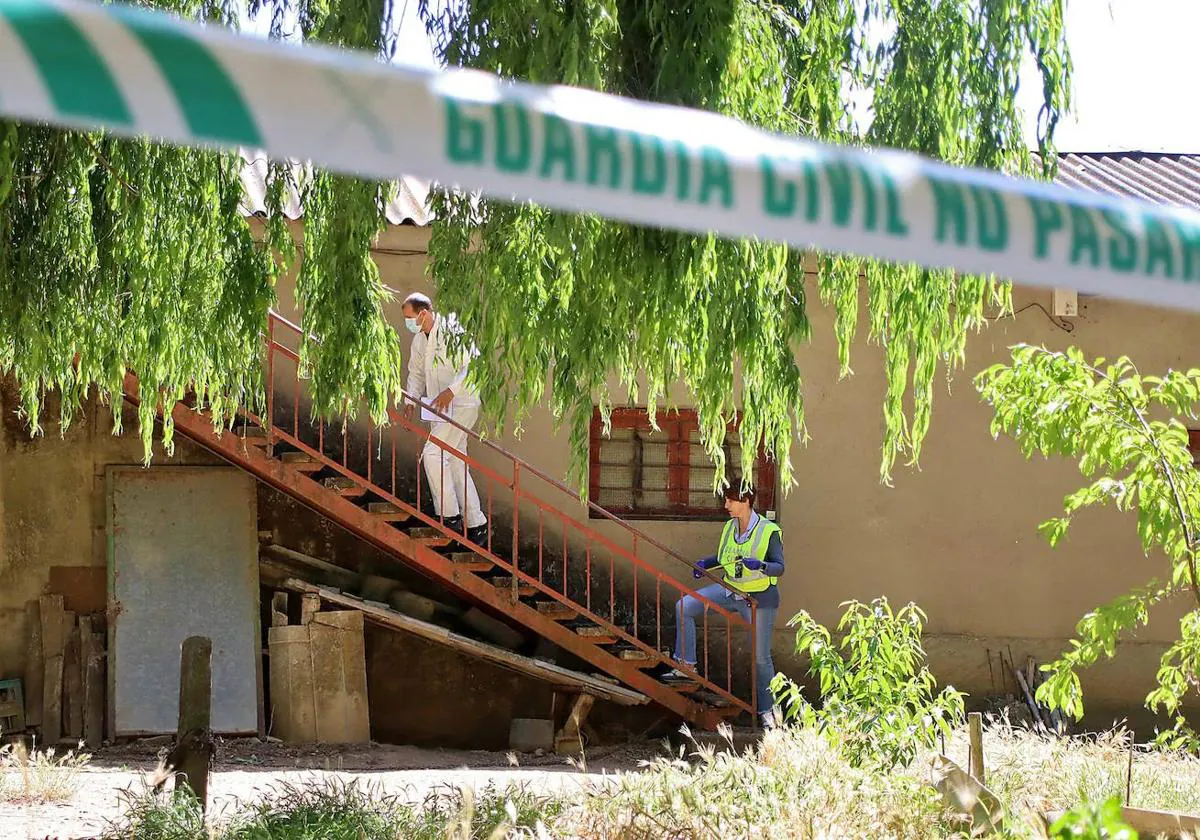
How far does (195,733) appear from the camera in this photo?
6.62 m

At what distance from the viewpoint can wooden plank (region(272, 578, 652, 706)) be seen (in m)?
11.1

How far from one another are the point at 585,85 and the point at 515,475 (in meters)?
6.74

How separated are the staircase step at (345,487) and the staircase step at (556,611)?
1.66m

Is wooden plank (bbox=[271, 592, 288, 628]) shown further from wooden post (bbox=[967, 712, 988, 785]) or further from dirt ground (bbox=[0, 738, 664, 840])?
wooden post (bbox=[967, 712, 988, 785])

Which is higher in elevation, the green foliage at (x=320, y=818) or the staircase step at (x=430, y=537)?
the staircase step at (x=430, y=537)

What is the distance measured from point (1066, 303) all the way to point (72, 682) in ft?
28.4

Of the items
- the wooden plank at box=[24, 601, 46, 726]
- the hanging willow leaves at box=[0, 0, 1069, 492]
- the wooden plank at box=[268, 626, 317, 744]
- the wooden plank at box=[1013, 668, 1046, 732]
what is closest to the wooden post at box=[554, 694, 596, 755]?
the wooden plank at box=[268, 626, 317, 744]

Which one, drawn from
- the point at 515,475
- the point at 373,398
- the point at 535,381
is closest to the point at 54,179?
the point at 373,398

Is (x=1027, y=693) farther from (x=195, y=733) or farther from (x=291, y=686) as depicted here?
(x=195, y=733)

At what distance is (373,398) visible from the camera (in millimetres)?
5730

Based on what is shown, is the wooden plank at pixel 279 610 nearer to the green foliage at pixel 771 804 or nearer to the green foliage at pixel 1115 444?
the green foliage at pixel 771 804

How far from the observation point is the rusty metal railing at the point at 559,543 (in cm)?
1115

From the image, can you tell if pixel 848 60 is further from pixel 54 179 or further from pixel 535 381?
pixel 54 179

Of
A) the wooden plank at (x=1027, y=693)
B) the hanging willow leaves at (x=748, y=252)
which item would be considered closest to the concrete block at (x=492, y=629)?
the wooden plank at (x=1027, y=693)
